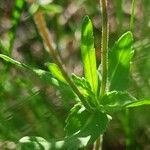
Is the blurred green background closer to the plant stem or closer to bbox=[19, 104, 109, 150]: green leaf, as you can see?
bbox=[19, 104, 109, 150]: green leaf

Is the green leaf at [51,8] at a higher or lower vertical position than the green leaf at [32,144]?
higher

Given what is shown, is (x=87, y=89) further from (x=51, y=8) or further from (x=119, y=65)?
(x=51, y=8)

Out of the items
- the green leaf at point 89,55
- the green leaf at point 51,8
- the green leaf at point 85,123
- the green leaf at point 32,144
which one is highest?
the green leaf at point 51,8

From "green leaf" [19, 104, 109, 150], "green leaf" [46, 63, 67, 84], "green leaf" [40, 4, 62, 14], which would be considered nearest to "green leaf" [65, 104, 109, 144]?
"green leaf" [19, 104, 109, 150]

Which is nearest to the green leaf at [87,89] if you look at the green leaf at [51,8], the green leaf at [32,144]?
the green leaf at [32,144]

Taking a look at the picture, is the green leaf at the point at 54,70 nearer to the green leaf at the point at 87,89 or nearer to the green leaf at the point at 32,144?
the green leaf at the point at 87,89

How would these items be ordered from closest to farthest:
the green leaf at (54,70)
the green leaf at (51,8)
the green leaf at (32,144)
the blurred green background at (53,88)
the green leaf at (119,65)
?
1. the green leaf at (51,8)
2. the green leaf at (32,144)
3. the green leaf at (54,70)
4. the green leaf at (119,65)
5. the blurred green background at (53,88)

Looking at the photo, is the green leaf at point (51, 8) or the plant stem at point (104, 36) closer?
the green leaf at point (51, 8)
